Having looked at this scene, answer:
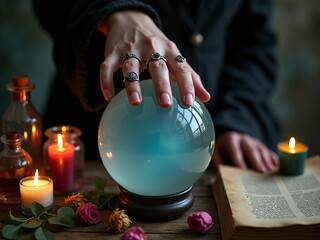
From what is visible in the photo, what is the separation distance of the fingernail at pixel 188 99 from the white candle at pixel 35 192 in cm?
27

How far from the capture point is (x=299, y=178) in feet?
3.36

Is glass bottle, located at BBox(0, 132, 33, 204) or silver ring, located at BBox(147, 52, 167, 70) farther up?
silver ring, located at BBox(147, 52, 167, 70)

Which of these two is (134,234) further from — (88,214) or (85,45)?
(85,45)

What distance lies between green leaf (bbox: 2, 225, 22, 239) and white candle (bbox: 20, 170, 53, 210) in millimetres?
67

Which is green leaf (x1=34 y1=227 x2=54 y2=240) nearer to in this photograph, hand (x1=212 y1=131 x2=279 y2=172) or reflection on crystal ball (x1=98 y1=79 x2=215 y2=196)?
reflection on crystal ball (x1=98 y1=79 x2=215 y2=196)

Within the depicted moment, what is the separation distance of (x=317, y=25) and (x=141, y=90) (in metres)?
1.29

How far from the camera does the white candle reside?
34.6 inches

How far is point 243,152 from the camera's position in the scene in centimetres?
118

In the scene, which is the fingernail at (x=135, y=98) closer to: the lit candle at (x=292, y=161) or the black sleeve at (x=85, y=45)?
the black sleeve at (x=85, y=45)

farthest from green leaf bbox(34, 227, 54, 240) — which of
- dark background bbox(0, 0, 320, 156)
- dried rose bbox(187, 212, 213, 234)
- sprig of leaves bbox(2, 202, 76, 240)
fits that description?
dark background bbox(0, 0, 320, 156)

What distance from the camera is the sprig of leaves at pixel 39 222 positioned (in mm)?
805

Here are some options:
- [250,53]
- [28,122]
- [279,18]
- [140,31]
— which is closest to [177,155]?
[140,31]

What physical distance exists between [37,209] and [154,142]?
224mm

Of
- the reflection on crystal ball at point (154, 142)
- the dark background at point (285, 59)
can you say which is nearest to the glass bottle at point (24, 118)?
the reflection on crystal ball at point (154, 142)
